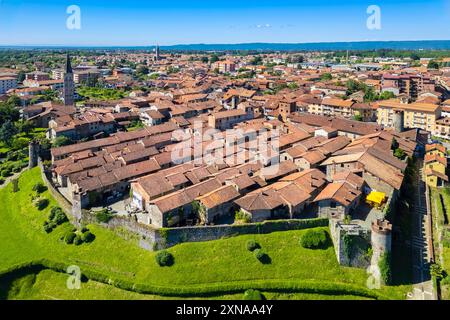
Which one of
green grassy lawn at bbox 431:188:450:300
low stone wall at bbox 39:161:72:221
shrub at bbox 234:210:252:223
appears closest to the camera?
green grassy lawn at bbox 431:188:450:300

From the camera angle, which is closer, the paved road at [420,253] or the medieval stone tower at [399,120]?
the paved road at [420,253]

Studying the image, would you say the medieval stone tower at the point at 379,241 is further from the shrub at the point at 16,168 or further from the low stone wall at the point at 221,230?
the shrub at the point at 16,168

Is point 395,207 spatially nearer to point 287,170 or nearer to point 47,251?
point 287,170

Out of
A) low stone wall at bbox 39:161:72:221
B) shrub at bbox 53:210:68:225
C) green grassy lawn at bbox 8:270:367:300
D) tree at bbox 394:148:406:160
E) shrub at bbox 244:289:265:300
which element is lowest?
green grassy lawn at bbox 8:270:367:300

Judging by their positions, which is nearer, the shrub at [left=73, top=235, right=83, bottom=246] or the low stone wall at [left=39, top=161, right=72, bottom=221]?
the shrub at [left=73, top=235, right=83, bottom=246]

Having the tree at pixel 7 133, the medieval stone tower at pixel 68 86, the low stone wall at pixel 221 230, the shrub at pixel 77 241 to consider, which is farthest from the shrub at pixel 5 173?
the medieval stone tower at pixel 68 86

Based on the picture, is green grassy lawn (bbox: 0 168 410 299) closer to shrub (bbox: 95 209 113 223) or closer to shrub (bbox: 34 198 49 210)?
shrub (bbox: 95 209 113 223)

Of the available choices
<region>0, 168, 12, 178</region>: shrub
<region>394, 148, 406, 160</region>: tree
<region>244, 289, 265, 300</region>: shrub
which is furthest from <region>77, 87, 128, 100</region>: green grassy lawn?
<region>244, 289, 265, 300</region>: shrub
